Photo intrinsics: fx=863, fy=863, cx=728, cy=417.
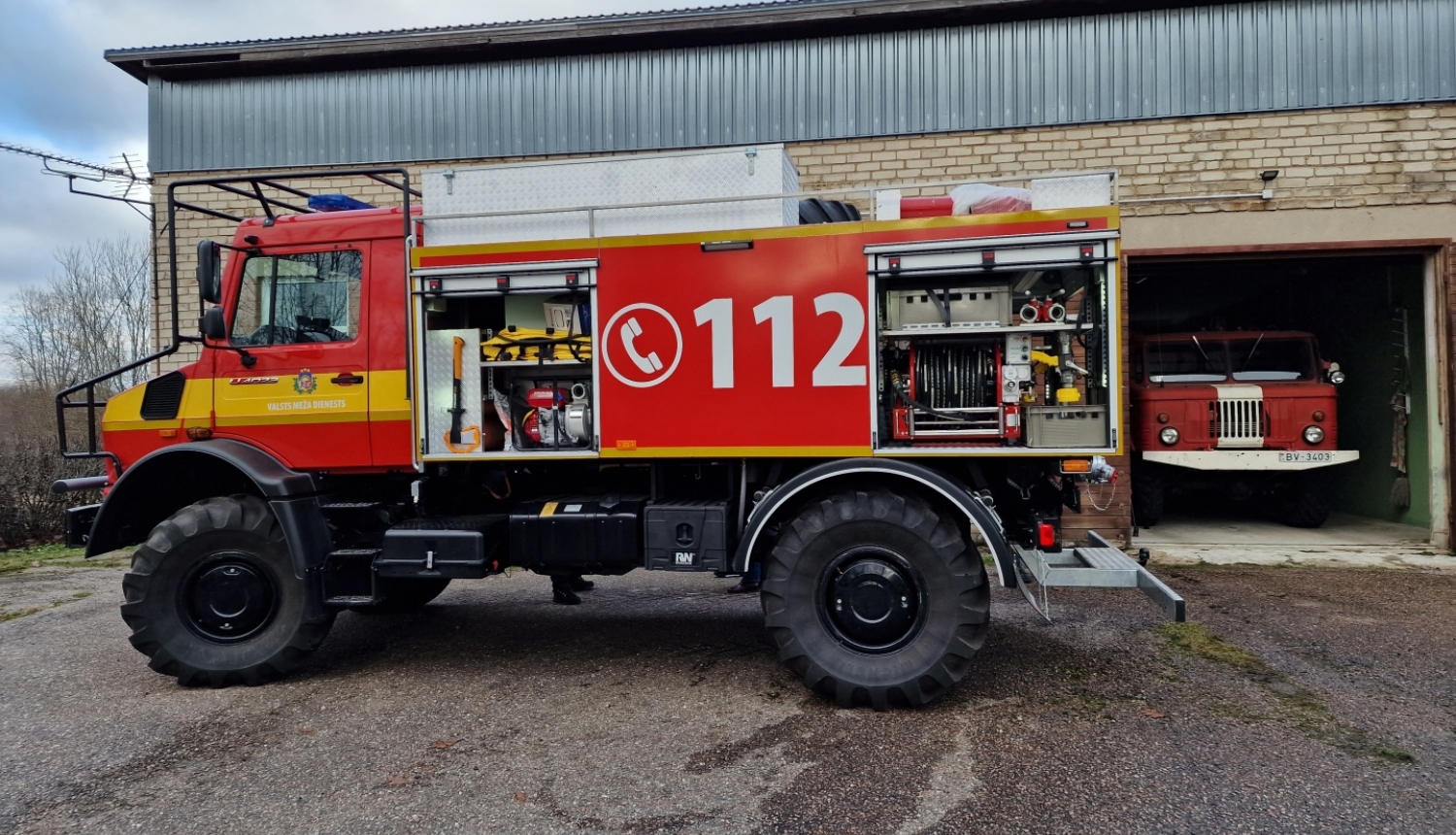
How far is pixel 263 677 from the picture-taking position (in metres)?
5.12

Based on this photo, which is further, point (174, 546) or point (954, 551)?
point (174, 546)

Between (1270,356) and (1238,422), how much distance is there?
129 centimetres

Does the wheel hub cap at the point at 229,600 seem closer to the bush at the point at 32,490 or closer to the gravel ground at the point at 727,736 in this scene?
the gravel ground at the point at 727,736

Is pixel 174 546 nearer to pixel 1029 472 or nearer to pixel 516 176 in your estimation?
pixel 516 176

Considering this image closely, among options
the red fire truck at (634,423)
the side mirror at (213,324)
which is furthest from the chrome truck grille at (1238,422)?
the side mirror at (213,324)

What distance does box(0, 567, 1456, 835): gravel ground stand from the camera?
3408 mm

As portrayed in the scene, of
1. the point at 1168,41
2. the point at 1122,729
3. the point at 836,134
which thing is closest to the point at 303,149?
the point at 836,134

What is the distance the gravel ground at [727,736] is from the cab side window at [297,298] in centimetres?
211

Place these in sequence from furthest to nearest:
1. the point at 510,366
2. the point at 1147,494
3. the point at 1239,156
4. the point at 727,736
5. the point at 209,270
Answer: the point at 1147,494, the point at 1239,156, the point at 510,366, the point at 209,270, the point at 727,736

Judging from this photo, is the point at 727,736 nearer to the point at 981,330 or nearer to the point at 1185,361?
the point at 981,330

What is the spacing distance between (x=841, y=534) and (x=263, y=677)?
3528 mm

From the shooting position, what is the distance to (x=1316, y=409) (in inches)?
395

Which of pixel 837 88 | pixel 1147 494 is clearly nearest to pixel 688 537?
pixel 837 88

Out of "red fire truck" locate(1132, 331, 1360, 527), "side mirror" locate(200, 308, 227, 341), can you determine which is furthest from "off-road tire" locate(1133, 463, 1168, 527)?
"side mirror" locate(200, 308, 227, 341)
